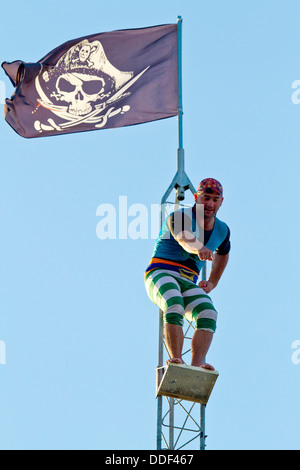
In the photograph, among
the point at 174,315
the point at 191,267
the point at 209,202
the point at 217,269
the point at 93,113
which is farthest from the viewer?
the point at 93,113

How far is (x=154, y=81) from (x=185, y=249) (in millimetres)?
4351

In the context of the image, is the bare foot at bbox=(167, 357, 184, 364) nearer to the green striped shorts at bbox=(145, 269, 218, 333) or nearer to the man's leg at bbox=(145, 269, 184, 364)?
the man's leg at bbox=(145, 269, 184, 364)

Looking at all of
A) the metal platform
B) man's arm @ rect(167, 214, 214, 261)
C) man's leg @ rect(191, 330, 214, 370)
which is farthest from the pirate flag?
the metal platform

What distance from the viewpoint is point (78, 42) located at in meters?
18.0

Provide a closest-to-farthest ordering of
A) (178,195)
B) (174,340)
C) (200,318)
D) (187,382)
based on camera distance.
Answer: (187,382) < (174,340) < (200,318) < (178,195)

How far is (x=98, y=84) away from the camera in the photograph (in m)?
17.5

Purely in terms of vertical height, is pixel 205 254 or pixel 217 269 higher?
pixel 205 254

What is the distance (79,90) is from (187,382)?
247 inches

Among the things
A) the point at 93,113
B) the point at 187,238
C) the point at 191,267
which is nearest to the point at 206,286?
the point at 191,267

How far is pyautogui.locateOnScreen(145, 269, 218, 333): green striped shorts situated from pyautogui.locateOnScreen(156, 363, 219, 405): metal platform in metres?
0.69

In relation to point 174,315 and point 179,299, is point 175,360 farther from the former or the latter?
point 179,299

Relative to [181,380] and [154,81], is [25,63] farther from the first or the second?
[181,380]

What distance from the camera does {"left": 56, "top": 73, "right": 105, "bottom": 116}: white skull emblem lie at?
17.2 m
